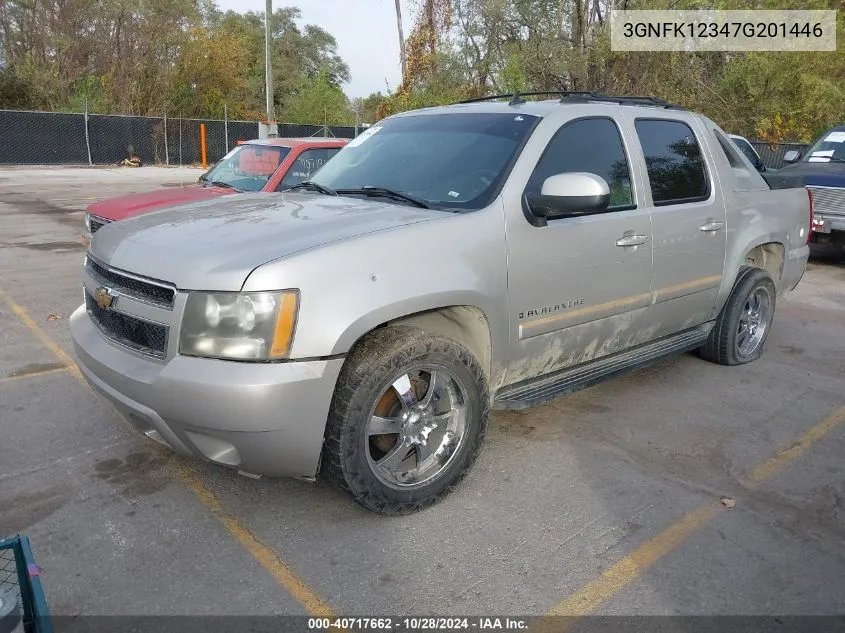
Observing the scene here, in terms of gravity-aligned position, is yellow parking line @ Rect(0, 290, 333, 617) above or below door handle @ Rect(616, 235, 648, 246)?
below

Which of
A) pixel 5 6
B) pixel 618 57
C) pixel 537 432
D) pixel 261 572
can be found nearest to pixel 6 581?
pixel 261 572

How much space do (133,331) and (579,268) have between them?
222 cm

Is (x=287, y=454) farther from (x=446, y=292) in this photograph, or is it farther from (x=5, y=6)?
(x=5, y=6)

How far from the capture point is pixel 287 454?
2904 mm

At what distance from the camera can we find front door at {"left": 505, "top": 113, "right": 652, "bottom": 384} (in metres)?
3.61

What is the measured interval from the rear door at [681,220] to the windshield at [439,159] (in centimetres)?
98

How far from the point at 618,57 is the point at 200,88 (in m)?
24.9

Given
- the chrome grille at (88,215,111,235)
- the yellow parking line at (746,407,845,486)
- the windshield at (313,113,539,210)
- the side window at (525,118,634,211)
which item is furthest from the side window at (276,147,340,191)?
the yellow parking line at (746,407,845,486)

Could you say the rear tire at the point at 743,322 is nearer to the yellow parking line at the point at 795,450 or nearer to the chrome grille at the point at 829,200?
the yellow parking line at the point at 795,450

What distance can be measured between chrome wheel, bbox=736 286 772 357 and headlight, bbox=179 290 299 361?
3.92 m

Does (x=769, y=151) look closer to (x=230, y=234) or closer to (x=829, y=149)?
(x=829, y=149)

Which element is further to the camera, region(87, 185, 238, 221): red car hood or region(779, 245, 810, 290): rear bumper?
region(87, 185, 238, 221): red car hood

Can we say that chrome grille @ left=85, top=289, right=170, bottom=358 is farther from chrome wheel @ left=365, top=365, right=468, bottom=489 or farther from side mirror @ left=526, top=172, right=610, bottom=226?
side mirror @ left=526, top=172, right=610, bottom=226

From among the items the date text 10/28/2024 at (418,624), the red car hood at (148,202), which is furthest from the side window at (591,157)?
the red car hood at (148,202)
